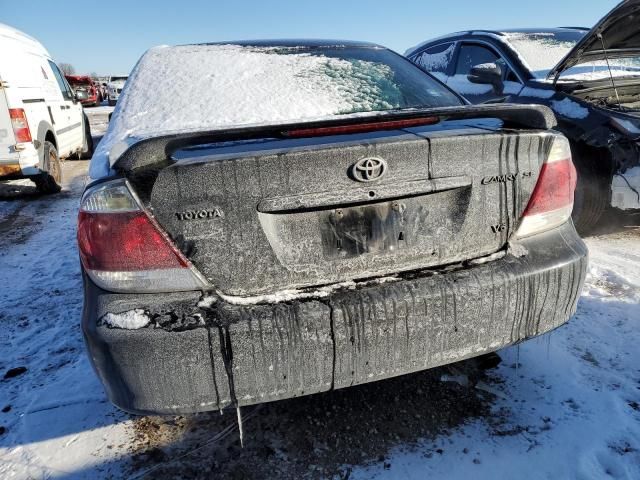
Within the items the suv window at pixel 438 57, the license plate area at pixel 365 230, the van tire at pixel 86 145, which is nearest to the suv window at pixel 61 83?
the van tire at pixel 86 145

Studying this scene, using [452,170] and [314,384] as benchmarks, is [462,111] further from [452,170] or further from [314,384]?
[314,384]

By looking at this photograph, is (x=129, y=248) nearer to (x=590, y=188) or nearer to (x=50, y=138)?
(x=590, y=188)

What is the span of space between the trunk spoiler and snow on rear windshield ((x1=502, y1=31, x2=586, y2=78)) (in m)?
2.96

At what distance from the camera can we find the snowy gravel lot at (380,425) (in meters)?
1.74

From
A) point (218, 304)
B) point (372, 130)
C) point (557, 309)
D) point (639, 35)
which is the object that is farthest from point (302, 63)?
point (639, 35)

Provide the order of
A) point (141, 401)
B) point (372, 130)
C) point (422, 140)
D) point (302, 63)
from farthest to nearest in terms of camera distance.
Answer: point (302, 63) < point (372, 130) < point (422, 140) < point (141, 401)

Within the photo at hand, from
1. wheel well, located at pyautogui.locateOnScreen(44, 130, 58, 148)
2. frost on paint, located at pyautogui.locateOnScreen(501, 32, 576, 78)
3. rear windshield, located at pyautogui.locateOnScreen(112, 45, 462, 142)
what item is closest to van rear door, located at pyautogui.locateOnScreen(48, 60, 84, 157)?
wheel well, located at pyautogui.locateOnScreen(44, 130, 58, 148)

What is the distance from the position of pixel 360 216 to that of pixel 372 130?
0.35 meters

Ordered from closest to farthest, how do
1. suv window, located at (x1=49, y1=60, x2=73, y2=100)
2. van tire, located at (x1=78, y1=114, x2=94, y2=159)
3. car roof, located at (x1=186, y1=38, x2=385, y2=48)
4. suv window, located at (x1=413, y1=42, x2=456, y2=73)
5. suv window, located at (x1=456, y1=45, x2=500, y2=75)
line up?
car roof, located at (x1=186, y1=38, x2=385, y2=48)
suv window, located at (x1=456, y1=45, x2=500, y2=75)
suv window, located at (x1=413, y1=42, x2=456, y2=73)
suv window, located at (x1=49, y1=60, x2=73, y2=100)
van tire, located at (x1=78, y1=114, x2=94, y2=159)

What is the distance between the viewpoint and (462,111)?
1.82 meters

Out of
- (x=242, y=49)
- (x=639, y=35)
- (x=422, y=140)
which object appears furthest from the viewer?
(x=639, y=35)

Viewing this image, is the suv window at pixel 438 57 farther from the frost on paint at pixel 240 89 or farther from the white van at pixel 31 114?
the white van at pixel 31 114

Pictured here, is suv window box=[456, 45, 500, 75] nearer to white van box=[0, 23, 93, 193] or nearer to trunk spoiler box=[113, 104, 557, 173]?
trunk spoiler box=[113, 104, 557, 173]

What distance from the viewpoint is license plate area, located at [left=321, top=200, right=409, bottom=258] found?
156 centimetres
